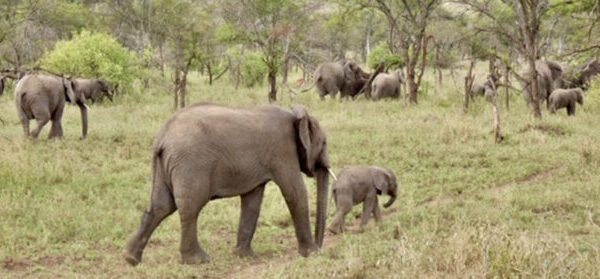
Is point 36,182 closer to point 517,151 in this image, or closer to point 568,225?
point 568,225

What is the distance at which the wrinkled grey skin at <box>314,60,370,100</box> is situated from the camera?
2456 cm

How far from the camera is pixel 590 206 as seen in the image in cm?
845

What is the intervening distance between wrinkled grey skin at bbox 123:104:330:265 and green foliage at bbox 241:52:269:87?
21.2 metres

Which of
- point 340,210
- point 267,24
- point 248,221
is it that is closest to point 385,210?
point 340,210

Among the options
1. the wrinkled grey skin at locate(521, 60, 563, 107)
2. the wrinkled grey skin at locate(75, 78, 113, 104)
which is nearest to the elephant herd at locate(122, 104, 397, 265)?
the wrinkled grey skin at locate(521, 60, 563, 107)

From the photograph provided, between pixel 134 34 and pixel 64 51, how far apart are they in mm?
21631

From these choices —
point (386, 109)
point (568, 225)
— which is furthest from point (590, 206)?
point (386, 109)

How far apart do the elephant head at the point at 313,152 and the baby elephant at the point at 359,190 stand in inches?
41.5

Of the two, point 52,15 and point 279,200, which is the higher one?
point 52,15

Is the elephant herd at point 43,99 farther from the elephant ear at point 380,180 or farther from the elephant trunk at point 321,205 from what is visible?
the elephant trunk at point 321,205

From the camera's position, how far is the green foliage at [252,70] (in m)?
29.3

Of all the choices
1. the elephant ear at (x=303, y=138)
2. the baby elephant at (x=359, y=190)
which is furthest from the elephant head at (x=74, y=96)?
the elephant ear at (x=303, y=138)

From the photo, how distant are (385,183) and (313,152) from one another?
2.00m

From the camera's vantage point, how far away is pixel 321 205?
7207 millimetres
